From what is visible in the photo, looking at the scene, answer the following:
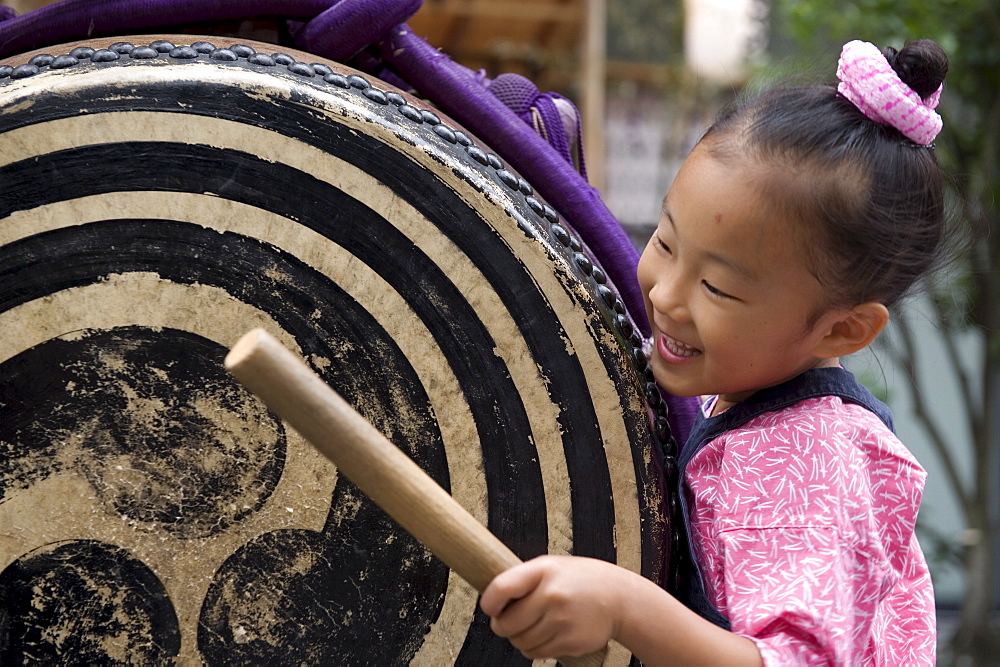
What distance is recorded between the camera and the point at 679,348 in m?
0.80

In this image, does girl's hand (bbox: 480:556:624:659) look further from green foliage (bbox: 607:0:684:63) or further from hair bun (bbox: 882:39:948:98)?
green foliage (bbox: 607:0:684:63)

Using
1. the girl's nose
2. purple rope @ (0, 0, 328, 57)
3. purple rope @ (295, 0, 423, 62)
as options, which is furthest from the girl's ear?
purple rope @ (0, 0, 328, 57)

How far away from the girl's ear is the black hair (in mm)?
12

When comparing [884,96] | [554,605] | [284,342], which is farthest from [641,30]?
[554,605]

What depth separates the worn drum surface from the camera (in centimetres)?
71

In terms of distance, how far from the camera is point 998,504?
3.23 m

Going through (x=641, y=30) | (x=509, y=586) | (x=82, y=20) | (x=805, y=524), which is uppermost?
(x=641, y=30)

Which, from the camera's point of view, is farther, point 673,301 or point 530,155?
point 530,155

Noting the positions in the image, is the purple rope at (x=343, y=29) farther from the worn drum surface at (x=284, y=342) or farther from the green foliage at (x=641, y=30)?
the green foliage at (x=641, y=30)

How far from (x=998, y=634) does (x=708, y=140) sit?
2.51 meters

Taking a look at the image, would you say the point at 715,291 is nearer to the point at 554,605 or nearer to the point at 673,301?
the point at 673,301

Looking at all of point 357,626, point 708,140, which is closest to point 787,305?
point 708,140

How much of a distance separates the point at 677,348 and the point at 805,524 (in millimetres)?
176

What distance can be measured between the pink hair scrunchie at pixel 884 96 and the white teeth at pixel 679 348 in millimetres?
234
